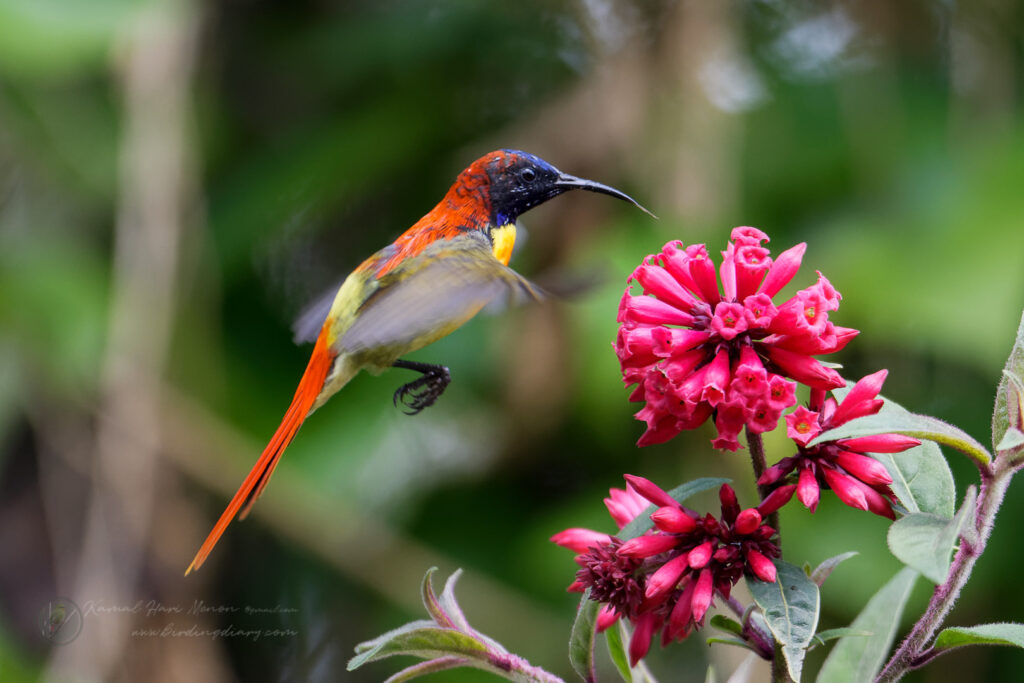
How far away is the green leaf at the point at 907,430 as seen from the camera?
3.46 ft

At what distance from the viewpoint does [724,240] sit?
12.5 feet

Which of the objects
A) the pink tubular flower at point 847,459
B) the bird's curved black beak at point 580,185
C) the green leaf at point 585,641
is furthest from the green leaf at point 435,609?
the bird's curved black beak at point 580,185

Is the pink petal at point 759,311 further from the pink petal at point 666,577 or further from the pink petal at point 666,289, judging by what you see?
the pink petal at point 666,577

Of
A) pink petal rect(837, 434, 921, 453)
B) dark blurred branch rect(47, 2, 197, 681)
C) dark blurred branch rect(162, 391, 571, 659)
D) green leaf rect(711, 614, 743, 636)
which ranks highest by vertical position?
pink petal rect(837, 434, 921, 453)

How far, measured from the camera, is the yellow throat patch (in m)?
1.82

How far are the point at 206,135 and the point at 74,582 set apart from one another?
7.42ft

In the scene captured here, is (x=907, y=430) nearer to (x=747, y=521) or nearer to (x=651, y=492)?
(x=747, y=521)

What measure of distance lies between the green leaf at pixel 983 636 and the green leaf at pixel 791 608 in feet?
0.56

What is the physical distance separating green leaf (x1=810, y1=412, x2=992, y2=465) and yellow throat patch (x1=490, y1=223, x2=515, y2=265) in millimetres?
837

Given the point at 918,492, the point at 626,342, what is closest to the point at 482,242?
the point at 626,342

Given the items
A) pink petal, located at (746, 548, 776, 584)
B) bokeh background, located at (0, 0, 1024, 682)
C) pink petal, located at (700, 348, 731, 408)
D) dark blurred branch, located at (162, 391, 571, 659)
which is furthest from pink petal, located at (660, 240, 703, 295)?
dark blurred branch, located at (162, 391, 571, 659)

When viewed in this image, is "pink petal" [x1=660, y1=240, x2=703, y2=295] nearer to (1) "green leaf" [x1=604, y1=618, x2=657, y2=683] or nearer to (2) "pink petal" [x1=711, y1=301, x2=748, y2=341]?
(2) "pink petal" [x1=711, y1=301, x2=748, y2=341]

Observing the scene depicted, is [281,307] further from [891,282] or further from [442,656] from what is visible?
[442,656]

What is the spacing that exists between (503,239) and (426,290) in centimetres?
35
